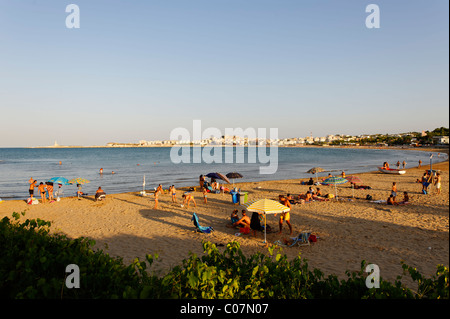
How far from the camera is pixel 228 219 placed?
1366 cm

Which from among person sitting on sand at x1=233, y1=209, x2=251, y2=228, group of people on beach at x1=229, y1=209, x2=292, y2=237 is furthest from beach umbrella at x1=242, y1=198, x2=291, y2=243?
person sitting on sand at x1=233, y1=209, x2=251, y2=228

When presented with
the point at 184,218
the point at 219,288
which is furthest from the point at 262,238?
the point at 219,288

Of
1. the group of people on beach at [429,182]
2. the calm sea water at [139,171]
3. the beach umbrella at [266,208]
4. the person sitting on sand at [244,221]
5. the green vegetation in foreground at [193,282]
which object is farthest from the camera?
the calm sea water at [139,171]

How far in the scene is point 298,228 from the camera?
1183 centimetres

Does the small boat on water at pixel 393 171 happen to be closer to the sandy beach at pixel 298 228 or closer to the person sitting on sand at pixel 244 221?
the sandy beach at pixel 298 228

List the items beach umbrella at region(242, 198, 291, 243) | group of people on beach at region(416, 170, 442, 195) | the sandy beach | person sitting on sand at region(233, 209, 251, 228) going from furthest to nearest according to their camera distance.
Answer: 1. group of people on beach at region(416, 170, 442, 195)
2. person sitting on sand at region(233, 209, 251, 228)
3. beach umbrella at region(242, 198, 291, 243)
4. the sandy beach

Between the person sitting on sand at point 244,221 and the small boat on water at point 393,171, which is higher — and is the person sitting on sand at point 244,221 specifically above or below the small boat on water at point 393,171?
below

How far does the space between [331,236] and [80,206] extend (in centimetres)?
1495

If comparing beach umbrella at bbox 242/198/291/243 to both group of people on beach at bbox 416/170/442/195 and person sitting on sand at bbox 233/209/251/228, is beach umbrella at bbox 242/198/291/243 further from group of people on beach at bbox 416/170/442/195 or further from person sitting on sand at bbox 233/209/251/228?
group of people on beach at bbox 416/170/442/195

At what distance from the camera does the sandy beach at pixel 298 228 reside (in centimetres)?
855

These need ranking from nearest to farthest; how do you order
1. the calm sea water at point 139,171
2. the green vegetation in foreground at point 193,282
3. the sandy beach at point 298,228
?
the green vegetation in foreground at point 193,282, the sandy beach at point 298,228, the calm sea water at point 139,171

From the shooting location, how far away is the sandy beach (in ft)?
28.1

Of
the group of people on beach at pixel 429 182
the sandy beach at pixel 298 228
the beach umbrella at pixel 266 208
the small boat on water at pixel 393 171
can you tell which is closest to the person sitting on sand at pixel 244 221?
the sandy beach at pixel 298 228
